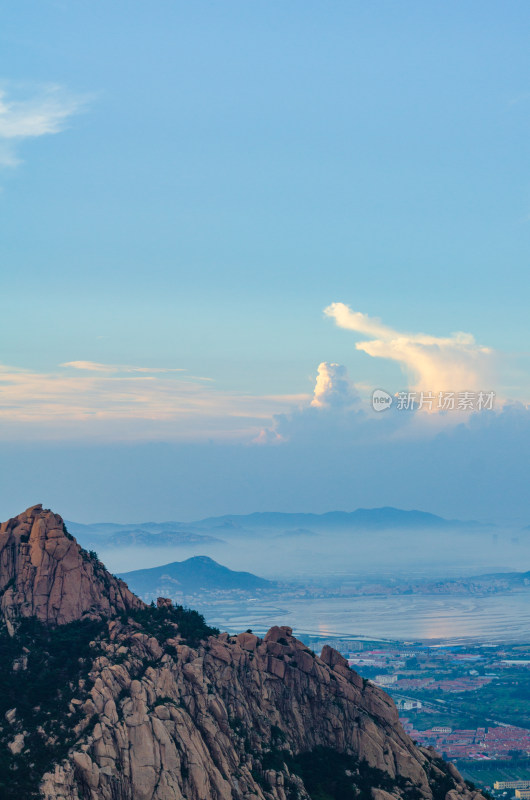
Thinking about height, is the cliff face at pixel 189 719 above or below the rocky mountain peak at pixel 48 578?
below

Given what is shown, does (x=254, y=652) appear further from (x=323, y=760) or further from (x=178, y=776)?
(x=178, y=776)

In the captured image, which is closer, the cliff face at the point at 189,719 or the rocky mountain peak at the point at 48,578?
the cliff face at the point at 189,719

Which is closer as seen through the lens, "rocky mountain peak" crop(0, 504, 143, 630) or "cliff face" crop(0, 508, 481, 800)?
"cliff face" crop(0, 508, 481, 800)

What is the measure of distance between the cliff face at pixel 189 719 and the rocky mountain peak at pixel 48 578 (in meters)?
0.22

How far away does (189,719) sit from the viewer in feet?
219

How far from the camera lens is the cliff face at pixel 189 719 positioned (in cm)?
6172

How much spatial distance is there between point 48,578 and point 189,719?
682 inches

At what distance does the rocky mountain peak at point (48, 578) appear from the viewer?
251 ft

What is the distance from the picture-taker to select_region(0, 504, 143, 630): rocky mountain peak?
251 feet

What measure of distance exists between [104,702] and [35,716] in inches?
173

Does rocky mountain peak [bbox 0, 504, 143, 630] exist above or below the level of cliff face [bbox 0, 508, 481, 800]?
above

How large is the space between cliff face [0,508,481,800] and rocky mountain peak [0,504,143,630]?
0.72 feet

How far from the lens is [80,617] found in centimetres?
7700

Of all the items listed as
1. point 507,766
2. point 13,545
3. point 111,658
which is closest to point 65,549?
point 13,545
